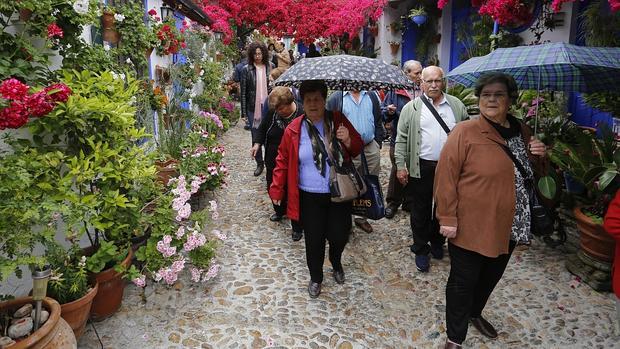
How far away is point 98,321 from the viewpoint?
350cm

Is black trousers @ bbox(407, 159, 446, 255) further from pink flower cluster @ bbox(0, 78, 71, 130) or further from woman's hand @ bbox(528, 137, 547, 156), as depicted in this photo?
pink flower cluster @ bbox(0, 78, 71, 130)

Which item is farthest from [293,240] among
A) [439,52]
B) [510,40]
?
[439,52]

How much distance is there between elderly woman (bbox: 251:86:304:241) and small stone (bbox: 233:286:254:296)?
1.18 metres

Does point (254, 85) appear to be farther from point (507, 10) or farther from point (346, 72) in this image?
point (346, 72)

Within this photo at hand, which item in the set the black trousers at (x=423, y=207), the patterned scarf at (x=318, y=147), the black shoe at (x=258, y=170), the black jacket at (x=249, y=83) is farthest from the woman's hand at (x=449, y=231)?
the black jacket at (x=249, y=83)

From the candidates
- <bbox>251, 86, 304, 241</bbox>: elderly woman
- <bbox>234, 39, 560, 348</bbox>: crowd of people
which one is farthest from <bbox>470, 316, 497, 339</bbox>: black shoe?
<bbox>251, 86, 304, 241</bbox>: elderly woman

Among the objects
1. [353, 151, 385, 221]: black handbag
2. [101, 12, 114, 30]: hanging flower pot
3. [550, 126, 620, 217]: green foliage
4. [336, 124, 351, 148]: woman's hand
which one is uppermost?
[101, 12, 114, 30]: hanging flower pot

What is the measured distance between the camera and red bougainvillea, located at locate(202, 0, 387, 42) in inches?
546

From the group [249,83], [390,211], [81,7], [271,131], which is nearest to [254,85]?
[249,83]

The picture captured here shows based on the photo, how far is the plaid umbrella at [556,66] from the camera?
333cm

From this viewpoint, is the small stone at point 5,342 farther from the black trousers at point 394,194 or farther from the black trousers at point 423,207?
the black trousers at point 394,194

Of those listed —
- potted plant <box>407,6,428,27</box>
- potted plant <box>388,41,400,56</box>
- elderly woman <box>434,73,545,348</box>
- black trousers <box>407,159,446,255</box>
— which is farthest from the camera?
potted plant <box>388,41,400,56</box>

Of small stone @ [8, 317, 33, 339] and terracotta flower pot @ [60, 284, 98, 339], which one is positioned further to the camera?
terracotta flower pot @ [60, 284, 98, 339]

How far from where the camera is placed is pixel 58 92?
2.69 m
